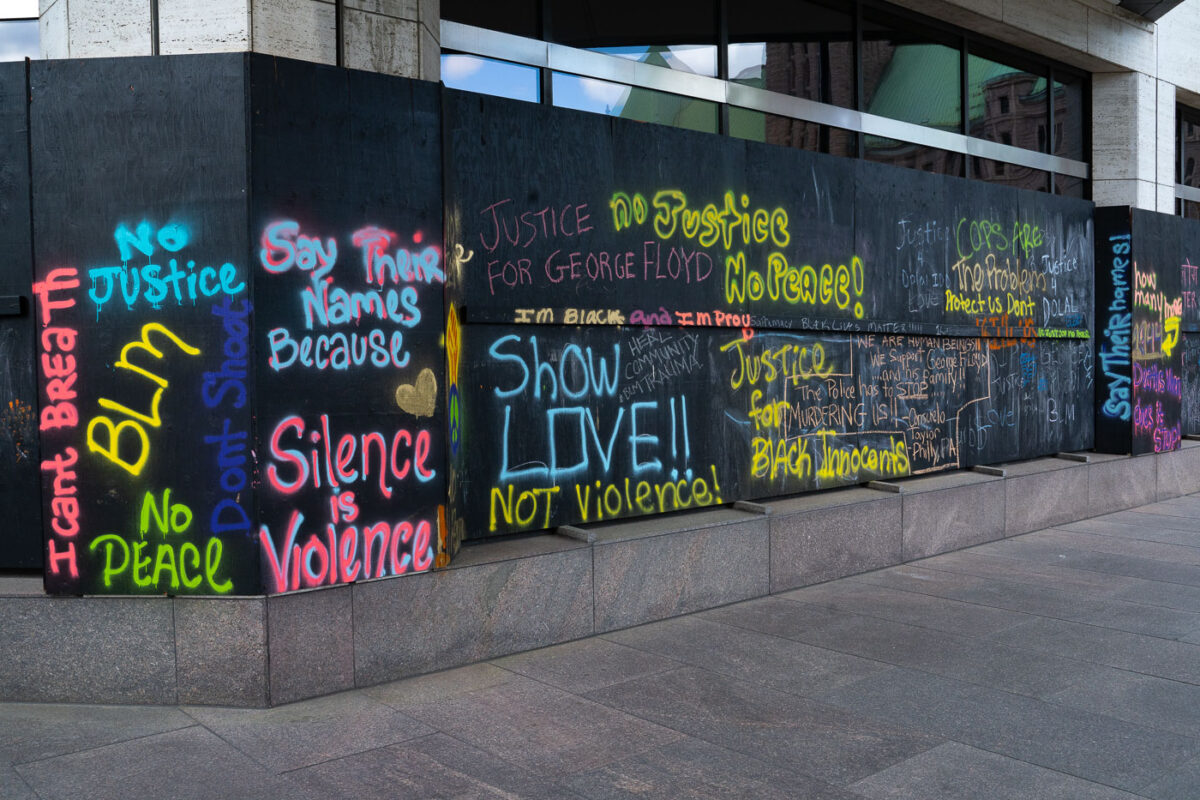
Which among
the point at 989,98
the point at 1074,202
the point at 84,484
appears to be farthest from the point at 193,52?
the point at 1074,202

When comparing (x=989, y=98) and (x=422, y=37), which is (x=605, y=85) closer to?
(x=422, y=37)

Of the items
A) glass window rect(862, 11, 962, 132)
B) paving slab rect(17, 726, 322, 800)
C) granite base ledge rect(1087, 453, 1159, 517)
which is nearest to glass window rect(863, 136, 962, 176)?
glass window rect(862, 11, 962, 132)

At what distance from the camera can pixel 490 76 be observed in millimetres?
7000

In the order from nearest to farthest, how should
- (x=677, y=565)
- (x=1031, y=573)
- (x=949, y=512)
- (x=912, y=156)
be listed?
1. (x=677, y=565)
2. (x=1031, y=573)
3. (x=949, y=512)
4. (x=912, y=156)

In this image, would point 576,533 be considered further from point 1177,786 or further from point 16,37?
point 16,37

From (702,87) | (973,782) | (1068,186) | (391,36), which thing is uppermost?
(702,87)

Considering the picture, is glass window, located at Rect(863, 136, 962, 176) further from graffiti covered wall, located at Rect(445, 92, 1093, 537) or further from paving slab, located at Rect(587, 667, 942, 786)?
paving slab, located at Rect(587, 667, 942, 786)

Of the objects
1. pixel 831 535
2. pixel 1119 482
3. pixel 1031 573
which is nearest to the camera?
pixel 831 535

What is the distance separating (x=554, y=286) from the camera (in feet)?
21.8

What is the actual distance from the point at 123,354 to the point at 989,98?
956 centimetres

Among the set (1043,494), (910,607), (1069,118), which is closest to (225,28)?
(910,607)

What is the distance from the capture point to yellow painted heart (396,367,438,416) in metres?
5.59

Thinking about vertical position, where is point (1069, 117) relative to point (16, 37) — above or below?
above

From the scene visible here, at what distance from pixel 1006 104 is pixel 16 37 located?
32.2 feet
